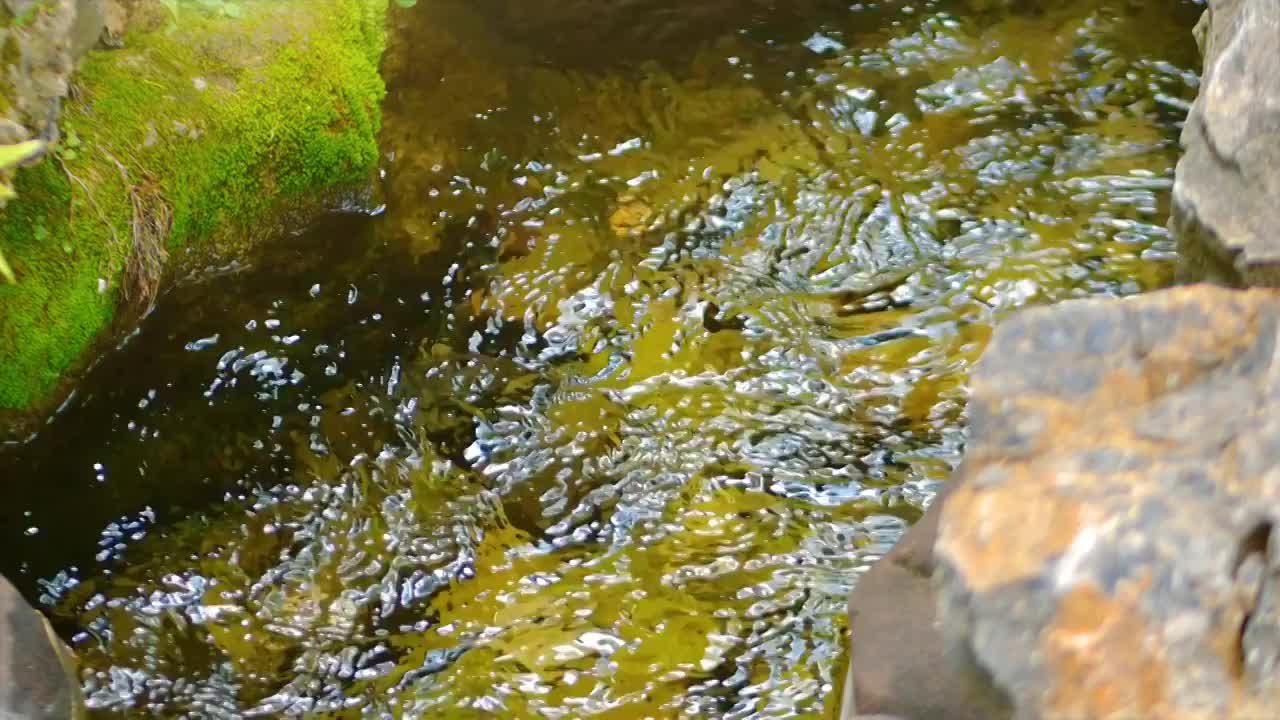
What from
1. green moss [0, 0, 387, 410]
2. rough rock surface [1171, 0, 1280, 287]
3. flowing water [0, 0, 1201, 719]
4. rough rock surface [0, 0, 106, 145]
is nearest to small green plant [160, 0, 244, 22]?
green moss [0, 0, 387, 410]

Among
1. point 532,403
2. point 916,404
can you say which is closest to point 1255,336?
point 916,404

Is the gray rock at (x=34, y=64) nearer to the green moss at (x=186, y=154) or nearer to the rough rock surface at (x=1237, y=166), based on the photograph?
the green moss at (x=186, y=154)

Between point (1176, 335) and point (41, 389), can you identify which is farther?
point (41, 389)

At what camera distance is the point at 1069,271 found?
4348 millimetres

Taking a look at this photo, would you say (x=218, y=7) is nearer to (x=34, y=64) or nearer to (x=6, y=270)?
(x=34, y=64)

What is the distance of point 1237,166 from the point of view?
330 centimetres

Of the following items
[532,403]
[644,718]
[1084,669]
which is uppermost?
Result: [532,403]

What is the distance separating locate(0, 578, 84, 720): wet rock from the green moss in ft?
3.94

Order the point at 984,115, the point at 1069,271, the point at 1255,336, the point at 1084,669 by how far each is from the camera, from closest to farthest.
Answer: the point at 1084,669
the point at 1255,336
the point at 1069,271
the point at 984,115

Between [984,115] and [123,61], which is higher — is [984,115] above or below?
below

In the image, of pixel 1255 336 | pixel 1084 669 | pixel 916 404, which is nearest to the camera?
pixel 1084 669

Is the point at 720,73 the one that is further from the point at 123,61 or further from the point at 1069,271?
the point at 123,61

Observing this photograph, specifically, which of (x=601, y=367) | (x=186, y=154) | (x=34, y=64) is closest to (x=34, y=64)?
(x=34, y=64)

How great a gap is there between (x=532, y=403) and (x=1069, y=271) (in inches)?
87.7
